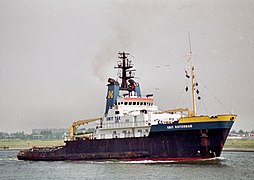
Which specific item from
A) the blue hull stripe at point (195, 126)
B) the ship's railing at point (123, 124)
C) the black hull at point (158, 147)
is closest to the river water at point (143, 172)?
the black hull at point (158, 147)

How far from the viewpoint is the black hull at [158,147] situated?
43719 mm

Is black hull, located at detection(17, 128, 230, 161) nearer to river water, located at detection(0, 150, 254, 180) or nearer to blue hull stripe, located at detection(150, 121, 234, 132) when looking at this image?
blue hull stripe, located at detection(150, 121, 234, 132)

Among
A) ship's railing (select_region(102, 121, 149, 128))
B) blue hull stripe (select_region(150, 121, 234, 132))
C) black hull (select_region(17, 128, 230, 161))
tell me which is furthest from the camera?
ship's railing (select_region(102, 121, 149, 128))

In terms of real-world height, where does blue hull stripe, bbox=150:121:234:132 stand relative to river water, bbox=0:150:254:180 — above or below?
above

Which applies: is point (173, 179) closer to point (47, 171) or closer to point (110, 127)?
point (47, 171)

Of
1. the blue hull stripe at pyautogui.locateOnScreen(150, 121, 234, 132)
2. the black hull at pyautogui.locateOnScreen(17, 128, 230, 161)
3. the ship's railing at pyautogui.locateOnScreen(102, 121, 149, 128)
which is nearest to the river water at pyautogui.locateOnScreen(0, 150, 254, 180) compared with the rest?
the black hull at pyautogui.locateOnScreen(17, 128, 230, 161)

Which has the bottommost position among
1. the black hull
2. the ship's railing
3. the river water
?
the river water

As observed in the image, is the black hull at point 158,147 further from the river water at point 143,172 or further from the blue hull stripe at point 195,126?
the river water at point 143,172

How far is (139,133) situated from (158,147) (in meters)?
3.38

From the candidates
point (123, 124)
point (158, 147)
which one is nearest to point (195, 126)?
point (158, 147)

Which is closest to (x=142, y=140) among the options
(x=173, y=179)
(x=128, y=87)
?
(x=128, y=87)

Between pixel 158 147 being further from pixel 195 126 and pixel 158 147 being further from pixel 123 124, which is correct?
pixel 123 124

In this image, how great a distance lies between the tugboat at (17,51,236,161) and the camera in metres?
43.8

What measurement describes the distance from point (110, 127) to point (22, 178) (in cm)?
1507
